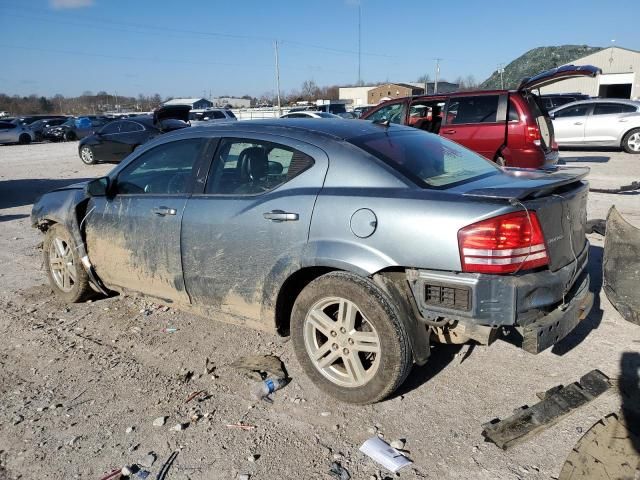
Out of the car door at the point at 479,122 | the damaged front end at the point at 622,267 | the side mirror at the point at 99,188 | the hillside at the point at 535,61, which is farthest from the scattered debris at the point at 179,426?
the hillside at the point at 535,61

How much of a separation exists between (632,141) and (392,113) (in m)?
8.75

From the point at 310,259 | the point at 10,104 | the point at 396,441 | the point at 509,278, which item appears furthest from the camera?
the point at 10,104

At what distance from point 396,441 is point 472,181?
5.35 feet

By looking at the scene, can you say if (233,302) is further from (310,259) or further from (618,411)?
(618,411)

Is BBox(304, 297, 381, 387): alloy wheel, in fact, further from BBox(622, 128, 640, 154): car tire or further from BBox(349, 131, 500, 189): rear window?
BBox(622, 128, 640, 154): car tire

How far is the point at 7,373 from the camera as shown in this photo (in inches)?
141

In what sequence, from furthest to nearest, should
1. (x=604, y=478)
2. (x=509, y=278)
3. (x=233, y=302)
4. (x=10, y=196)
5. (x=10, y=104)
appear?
(x=10, y=104), (x=10, y=196), (x=233, y=302), (x=509, y=278), (x=604, y=478)

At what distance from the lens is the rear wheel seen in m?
16.6

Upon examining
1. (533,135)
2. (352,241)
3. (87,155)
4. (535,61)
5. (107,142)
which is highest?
(535,61)

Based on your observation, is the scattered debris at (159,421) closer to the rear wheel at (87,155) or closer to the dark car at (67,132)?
the rear wheel at (87,155)

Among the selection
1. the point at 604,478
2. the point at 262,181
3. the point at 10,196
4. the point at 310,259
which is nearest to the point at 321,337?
the point at 310,259

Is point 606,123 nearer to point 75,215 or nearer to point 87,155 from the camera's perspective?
point 75,215

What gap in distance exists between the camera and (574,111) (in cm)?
1552

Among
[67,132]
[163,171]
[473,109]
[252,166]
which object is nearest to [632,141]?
[473,109]
